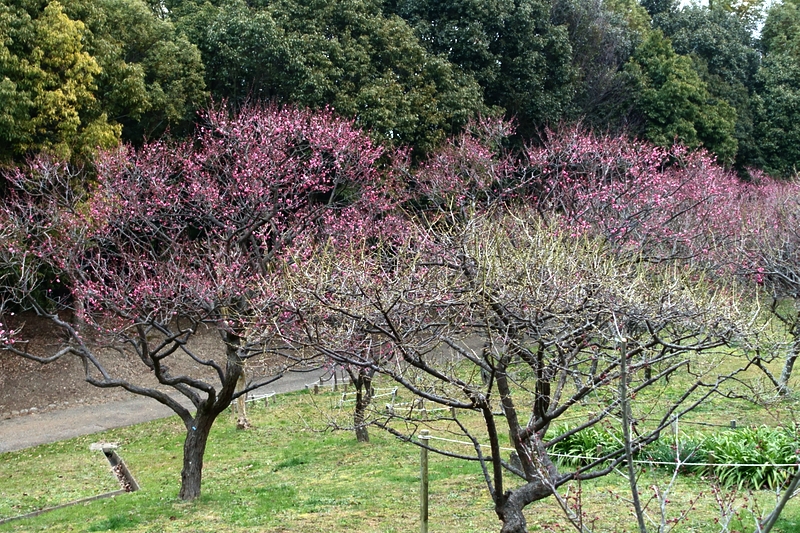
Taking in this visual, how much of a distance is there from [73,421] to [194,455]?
26.6 feet

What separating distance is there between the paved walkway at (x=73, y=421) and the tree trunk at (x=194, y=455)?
6716mm

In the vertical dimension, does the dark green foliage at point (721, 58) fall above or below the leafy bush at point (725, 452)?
above

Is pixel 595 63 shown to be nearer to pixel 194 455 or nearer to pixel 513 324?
pixel 194 455

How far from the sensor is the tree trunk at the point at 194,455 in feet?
34.2

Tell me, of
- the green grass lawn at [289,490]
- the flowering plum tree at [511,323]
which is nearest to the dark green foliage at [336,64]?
the green grass lawn at [289,490]

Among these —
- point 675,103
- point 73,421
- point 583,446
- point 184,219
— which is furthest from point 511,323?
point 675,103

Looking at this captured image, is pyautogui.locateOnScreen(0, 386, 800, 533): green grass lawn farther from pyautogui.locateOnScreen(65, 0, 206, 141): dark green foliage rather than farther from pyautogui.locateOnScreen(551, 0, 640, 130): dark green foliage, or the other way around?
pyautogui.locateOnScreen(551, 0, 640, 130): dark green foliage

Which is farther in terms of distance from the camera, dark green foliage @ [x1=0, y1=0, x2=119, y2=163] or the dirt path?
dark green foliage @ [x1=0, y1=0, x2=119, y2=163]

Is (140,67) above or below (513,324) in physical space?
above

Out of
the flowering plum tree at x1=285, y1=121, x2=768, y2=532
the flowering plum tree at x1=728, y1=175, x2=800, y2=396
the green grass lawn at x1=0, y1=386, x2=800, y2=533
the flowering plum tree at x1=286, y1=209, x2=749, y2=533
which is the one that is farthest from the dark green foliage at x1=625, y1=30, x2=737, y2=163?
the flowering plum tree at x1=286, y1=209, x2=749, y2=533

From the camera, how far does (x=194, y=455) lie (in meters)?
10.5

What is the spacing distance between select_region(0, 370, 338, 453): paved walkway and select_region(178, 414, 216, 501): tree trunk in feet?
22.0

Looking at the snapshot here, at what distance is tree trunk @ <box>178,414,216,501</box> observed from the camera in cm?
1044

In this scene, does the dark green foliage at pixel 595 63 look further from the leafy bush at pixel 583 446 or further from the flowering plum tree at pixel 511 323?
the flowering plum tree at pixel 511 323
